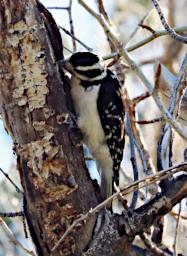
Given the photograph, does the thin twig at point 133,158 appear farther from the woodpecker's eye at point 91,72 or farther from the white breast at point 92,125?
the woodpecker's eye at point 91,72

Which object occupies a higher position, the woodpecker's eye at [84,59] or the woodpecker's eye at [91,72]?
the woodpecker's eye at [84,59]

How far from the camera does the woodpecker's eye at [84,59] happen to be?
3112 millimetres

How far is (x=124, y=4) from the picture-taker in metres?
6.54

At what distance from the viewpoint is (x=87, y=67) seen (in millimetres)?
3174

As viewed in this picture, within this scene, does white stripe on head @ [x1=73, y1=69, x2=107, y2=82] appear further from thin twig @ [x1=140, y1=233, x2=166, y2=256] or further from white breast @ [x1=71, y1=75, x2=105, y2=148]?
thin twig @ [x1=140, y1=233, x2=166, y2=256]

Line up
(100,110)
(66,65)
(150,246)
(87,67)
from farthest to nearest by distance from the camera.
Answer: (100,110) → (87,67) → (66,65) → (150,246)

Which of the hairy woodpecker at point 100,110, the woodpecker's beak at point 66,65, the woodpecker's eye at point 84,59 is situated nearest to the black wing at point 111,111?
the hairy woodpecker at point 100,110

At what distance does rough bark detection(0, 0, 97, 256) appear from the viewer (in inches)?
104

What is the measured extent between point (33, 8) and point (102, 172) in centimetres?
94

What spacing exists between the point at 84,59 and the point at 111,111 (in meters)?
0.26

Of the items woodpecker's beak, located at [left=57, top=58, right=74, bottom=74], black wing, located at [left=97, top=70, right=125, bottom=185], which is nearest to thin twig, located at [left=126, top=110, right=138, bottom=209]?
black wing, located at [left=97, top=70, right=125, bottom=185]

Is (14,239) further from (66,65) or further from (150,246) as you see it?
(66,65)

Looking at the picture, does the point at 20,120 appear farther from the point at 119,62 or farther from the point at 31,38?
the point at 119,62

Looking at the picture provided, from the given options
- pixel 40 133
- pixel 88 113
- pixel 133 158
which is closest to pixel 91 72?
pixel 88 113
